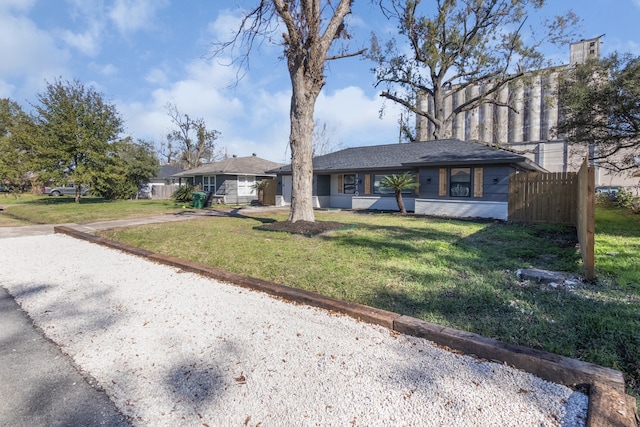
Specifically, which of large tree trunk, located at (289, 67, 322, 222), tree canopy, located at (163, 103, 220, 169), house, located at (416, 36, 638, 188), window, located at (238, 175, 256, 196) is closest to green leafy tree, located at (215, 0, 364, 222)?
large tree trunk, located at (289, 67, 322, 222)

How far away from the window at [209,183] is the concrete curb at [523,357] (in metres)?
20.5

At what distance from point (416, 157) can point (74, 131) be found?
19007 mm

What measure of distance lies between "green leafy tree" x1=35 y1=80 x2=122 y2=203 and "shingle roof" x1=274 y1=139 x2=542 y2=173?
11.2 metres

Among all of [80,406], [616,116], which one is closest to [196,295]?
[80,406]

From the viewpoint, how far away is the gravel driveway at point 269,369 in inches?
73.0

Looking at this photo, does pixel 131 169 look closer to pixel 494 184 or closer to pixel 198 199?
pixel 198 199

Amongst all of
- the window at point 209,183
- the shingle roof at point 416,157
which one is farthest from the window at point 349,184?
the window at point 209,183

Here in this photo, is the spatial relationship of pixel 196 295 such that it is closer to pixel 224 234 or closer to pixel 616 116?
pixel 224 234

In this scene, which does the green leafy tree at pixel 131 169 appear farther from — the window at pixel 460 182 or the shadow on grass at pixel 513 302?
the shadow on grass at pixel 513 302

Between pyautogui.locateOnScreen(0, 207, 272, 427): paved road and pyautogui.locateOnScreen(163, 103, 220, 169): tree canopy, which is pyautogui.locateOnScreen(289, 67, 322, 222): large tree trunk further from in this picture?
pyautogui.locateOnScreen(163, 103, 220, 169): tree canopy

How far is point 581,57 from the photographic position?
24.4 meters

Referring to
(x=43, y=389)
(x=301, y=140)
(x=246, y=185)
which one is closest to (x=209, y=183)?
(x=246, y=185)

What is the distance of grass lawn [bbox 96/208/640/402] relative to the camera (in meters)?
2.76

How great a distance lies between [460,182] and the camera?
44.0 feet
